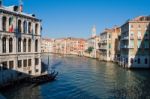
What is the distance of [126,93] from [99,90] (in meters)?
2.70

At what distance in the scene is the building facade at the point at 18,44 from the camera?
23986mm

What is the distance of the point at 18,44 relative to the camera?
86.5ft

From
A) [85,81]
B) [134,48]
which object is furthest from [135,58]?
[85,81]

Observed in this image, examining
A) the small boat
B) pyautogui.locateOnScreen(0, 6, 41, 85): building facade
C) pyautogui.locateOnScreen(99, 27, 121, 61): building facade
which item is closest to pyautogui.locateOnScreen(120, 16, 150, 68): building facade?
pyautogui.locateOnScreen(99, 27, 121, 61): building facade

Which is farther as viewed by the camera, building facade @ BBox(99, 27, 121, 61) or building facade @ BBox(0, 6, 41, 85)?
building facade @ BBox(99, 27, 121, 61)

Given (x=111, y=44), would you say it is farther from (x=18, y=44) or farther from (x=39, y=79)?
(x=18, y=44)

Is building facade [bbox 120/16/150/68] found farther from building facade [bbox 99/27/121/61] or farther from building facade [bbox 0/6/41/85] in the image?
building facade [bbox 0/6/41/85]

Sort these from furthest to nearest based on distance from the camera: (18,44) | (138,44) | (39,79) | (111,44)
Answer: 1. (111,44)
2. (138,44)
3. (39,79)
4. (18,44)

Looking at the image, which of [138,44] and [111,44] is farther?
[111,44]

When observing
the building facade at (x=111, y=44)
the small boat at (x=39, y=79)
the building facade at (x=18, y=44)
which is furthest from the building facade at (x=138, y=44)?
the small boat at (x=39, y=79)

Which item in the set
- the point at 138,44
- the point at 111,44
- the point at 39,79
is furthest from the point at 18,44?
the point at 111,44

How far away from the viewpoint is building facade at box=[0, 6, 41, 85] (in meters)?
24.0

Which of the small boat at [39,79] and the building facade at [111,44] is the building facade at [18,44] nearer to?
the small boat at [39,79]

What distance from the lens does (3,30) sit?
23.8m
